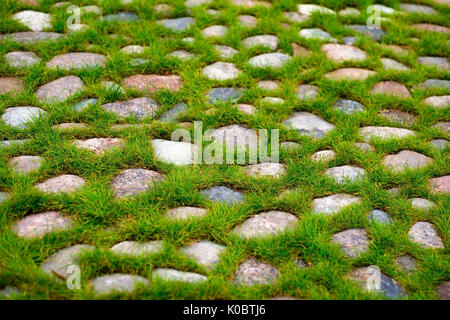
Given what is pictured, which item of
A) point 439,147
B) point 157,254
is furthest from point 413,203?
point 157,254

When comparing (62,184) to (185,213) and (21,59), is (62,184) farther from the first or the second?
(21,59)

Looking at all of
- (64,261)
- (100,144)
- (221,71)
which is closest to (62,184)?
(100,144)

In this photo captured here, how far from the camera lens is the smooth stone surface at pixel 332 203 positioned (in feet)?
8.18

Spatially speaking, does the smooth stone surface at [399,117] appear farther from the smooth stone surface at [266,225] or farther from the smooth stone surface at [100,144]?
the smooth stone surface at [100,144]

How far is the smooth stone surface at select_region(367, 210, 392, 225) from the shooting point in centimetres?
242

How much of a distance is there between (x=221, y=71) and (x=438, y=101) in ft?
5.17

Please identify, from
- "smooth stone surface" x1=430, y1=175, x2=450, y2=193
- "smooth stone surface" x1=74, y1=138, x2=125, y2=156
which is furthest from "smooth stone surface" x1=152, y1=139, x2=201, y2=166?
"smooth stone surface" x1=430, y1=175, x2=450, y2=193

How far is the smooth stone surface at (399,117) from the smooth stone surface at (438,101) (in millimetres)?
204

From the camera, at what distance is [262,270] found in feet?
7.09

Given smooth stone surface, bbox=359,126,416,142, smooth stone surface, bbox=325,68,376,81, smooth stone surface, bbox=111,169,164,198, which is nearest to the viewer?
smooth stone surface, bbox=111,169,164,198

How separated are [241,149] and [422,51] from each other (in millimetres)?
2004

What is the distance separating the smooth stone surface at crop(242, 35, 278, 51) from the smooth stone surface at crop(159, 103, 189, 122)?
943 millimetres

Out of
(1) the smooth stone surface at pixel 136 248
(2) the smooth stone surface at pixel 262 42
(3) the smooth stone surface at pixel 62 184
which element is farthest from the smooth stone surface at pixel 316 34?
(1) the smooth stone surface at pixel 136 248

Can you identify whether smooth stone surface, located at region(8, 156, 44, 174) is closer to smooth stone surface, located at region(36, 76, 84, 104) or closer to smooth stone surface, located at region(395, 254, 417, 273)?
smooth stone surface, located at region(36, 76, 84, 104)
